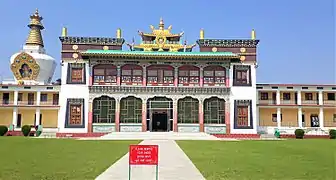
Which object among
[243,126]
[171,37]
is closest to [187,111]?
[243,126]

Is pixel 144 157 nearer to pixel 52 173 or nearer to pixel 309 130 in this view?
pixel 52 173

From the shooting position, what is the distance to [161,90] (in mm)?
46531

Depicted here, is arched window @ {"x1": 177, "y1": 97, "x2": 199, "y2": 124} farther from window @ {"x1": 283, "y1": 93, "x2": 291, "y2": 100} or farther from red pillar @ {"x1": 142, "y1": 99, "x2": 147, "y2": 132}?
window @ {"x1": 283, "y1": 93, "x2": 291, "y2": 100}

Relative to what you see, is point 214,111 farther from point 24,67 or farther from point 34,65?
point 24,67

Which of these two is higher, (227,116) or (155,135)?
(227,116)

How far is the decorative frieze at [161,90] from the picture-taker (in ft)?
152

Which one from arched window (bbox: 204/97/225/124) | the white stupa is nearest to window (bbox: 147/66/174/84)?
arched window (bbox: 204/97/225/124)

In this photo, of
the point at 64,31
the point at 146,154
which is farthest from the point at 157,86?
the point at 146,154

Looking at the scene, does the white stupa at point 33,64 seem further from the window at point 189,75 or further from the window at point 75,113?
the window at point 189,75

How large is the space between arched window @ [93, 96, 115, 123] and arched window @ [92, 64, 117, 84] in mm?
2176

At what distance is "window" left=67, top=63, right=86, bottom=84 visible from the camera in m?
46.9

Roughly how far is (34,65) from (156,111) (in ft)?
76.3

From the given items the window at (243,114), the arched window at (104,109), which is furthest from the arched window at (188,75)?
the arched window at (104,109)

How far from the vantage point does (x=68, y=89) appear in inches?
1836
